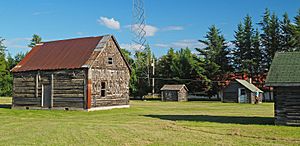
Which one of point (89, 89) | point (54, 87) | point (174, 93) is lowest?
point (174, 93)

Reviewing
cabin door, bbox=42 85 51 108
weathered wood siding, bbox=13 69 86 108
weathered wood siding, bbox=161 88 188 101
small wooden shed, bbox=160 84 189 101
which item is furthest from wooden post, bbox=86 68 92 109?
weathered wood siding, bbox=161 88 188 101

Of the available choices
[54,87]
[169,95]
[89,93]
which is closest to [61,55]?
[54,87]

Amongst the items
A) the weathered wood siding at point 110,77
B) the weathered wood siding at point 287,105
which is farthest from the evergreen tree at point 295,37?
the weathered wood siding at point 287,105

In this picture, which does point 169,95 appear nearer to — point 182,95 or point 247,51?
point 182,95

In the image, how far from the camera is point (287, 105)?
19.2 meters

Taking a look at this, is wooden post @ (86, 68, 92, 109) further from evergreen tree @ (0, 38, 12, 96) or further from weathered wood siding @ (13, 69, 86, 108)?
evergreen tree @ (0, 38, 12, 96)

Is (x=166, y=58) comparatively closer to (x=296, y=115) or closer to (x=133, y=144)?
(x=296, y=115)

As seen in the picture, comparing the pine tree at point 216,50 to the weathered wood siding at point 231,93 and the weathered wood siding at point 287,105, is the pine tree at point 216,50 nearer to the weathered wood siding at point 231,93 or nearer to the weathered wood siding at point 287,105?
the weathered wood siding at point 231,93

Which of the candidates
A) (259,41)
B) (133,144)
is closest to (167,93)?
(259,41)

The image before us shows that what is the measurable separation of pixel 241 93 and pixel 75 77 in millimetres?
33295

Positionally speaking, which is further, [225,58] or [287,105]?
[225,58]

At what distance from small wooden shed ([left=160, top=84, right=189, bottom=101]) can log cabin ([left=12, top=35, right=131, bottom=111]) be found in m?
29.0

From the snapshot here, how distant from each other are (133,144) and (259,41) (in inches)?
2421

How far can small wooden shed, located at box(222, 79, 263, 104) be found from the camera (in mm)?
55250
